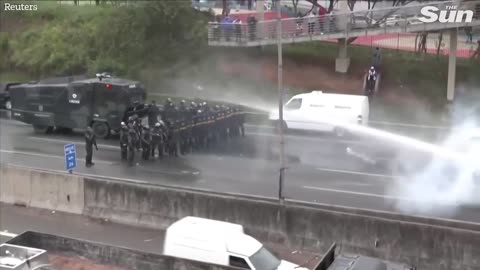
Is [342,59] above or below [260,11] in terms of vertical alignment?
below

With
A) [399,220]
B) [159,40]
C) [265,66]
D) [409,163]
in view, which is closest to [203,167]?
[409,163]

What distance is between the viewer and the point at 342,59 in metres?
31.0

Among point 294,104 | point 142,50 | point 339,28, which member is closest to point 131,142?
point 294,104

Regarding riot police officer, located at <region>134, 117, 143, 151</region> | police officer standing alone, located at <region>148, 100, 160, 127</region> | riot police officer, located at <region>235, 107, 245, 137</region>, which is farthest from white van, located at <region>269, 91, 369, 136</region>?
riot police officer, located at <region>134, 117, 143, 151</region>

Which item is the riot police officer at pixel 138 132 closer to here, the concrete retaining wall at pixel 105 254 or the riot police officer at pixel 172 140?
the riot police officer at pixel 172 140

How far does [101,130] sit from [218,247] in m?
12.4

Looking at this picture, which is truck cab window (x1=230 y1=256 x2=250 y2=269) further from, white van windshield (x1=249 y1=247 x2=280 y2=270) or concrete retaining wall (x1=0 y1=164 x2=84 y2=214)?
concrete retaining wall (x1=0 y1=164 x2=84 y2=214)

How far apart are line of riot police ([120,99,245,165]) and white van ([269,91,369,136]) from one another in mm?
2098

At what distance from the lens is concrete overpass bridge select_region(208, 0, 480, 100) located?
27344mm

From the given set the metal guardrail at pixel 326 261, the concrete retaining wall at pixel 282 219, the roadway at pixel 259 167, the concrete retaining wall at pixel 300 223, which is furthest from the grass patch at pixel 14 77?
the metal guardrail at pixel 326 261

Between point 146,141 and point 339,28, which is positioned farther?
point 339,28

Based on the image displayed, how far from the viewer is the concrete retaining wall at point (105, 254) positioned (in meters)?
10.8

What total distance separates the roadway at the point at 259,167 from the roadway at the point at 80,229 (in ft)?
6.94

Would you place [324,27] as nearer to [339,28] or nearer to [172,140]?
[339,28]
